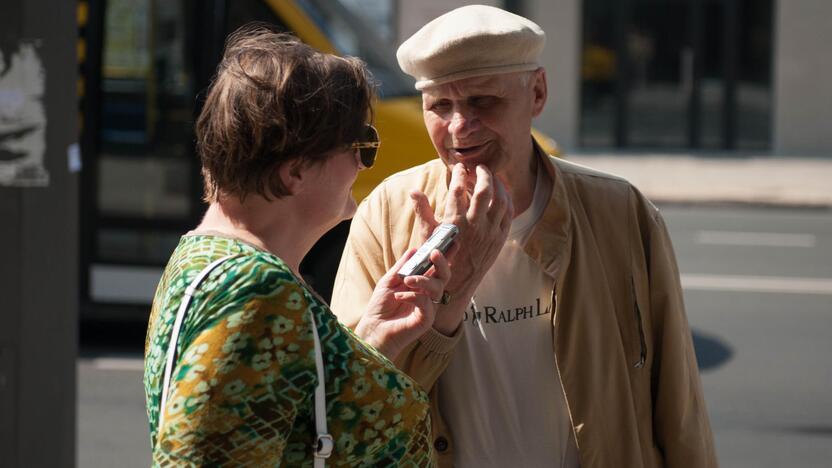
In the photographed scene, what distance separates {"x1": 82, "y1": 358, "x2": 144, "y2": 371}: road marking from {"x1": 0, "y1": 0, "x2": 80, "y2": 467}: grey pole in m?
3.57

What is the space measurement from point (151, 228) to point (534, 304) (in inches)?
229

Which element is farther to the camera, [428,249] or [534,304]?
[534,304]

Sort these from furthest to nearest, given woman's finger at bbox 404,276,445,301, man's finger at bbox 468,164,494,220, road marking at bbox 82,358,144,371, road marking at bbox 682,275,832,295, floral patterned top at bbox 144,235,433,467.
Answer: road marking at bbox 682,275,832,295, road marking at bbox 82,358,144,371, man's finger at bbox 468,164,494,220, woman's finger at bbox 404,276,445,301, floral patterned top at bbox 144,235,433,467

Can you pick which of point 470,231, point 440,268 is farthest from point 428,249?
point 470,231

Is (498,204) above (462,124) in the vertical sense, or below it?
below

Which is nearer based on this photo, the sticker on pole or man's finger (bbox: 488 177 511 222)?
man's finger (bbox: 488 177 511 222)

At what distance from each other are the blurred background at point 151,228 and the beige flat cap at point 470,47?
0.55 m

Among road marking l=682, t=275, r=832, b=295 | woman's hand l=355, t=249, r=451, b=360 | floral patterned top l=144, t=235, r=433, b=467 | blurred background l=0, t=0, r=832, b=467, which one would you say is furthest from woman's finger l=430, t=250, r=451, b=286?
road marking l=682, t=275, r=832, b=295

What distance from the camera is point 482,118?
9.02 feet

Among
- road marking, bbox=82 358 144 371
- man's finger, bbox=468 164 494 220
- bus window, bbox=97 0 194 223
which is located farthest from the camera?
bus window, bbox=97 0 194 223

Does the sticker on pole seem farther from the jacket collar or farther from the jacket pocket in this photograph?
the jacket pocket

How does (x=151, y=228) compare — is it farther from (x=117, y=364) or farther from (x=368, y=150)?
(x=368, y=150)

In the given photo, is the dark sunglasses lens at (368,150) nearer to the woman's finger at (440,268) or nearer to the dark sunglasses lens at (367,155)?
the dark sunglasses lens at (367,155)

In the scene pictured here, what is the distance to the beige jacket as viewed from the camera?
2.68 m
